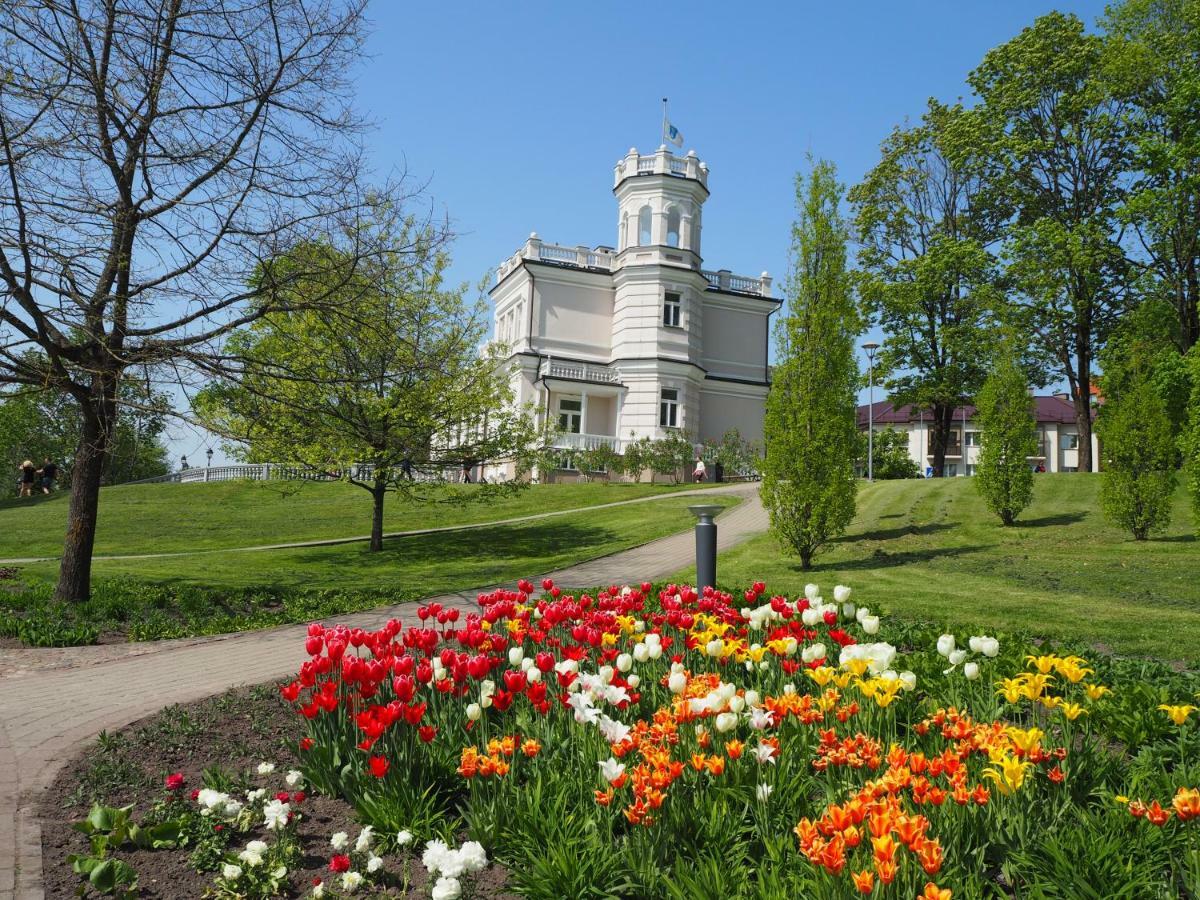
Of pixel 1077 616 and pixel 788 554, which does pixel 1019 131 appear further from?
pixel 1077 616

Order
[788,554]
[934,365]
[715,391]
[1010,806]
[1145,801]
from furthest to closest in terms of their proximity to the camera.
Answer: [715,391]
[934,365]
[788,554]
[1145,801]
[1010,806]

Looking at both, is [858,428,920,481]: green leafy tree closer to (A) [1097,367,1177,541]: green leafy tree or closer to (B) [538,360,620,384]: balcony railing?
(B) [538,360,620,384]: balcony railing

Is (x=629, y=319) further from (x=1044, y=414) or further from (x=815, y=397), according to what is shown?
(x=1044, y=414)

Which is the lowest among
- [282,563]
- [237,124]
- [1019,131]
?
[282,563]

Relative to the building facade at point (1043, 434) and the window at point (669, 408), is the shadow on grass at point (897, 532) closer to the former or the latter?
the window at point (669, 408)

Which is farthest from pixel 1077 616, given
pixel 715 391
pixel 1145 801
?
pixel 715 391

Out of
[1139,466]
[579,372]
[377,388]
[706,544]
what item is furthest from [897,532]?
[579,372]

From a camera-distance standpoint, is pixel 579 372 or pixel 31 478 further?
pixel 579 372

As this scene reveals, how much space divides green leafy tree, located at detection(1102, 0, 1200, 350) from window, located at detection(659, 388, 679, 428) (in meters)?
18.9

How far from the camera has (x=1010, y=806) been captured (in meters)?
3.39

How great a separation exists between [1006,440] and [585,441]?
1954cm

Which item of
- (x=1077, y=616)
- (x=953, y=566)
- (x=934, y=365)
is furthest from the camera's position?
(x=934, y=365)

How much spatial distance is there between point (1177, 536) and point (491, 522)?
17.7 metres

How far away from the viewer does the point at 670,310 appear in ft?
130
